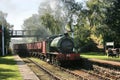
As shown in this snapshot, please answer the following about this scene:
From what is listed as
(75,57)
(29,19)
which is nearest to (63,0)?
(75,57)

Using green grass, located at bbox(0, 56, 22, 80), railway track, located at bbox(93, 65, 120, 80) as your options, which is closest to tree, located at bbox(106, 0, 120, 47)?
railway track, located at bbox(93, 65, 120, 80)

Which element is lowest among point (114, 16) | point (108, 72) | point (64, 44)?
point (108, 72)

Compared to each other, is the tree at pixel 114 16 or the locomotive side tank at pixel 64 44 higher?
the tree at pixel 114 16

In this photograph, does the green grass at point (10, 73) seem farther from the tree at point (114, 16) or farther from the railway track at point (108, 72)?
the tree at point (114, 16)

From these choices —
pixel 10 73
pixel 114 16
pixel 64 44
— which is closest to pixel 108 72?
pixel 10 73

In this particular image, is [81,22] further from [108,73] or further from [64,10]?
[108,73]

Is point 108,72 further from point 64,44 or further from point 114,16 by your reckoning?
point 114,16

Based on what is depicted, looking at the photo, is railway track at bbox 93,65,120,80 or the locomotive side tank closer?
railway track at bbox 93,65,120,80

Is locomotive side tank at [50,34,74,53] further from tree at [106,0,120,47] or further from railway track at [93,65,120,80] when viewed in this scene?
tree at [106,0,120,47]

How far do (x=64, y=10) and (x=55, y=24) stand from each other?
7737 mm

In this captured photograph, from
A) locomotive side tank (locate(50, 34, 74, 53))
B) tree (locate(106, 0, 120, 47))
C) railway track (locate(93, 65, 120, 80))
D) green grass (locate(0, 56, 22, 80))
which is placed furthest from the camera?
tree (locate(106, 0, 120, 47))

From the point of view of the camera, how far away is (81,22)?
72.1 metres

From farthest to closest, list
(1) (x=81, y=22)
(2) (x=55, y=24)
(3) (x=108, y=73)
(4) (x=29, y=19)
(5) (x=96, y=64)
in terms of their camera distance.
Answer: (4) (x=29, y=19)
(2) (x=55, y=24)
(1) (x=81, y=22)
(5) (x=96, y=64)
(3) (x=108, y=73)

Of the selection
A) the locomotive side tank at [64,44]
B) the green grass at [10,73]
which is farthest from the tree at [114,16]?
the green grass at [10,73]
